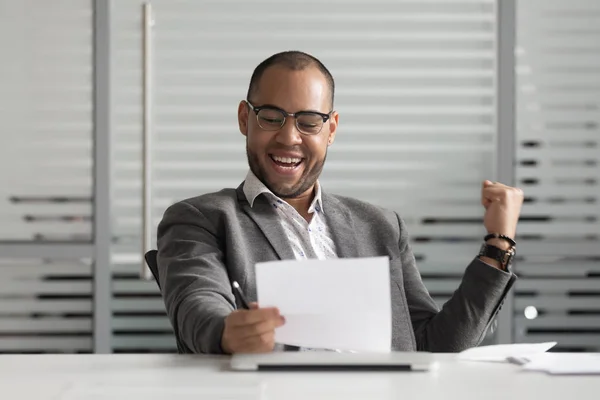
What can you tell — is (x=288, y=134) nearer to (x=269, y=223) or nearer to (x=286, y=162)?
(x=286, y=162)

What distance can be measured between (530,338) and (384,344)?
239 centimetres

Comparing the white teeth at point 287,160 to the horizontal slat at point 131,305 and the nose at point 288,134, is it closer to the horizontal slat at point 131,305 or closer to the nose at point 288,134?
the nose at point 288,134

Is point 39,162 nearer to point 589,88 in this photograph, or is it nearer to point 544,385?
point 589,88

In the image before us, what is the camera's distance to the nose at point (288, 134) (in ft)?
6.28

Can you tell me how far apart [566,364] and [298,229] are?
0.68 m

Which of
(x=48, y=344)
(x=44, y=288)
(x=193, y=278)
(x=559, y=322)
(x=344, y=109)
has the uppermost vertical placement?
(x=344, y=109)

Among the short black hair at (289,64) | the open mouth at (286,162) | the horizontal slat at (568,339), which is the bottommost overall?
the horizontal slat at (568,339)

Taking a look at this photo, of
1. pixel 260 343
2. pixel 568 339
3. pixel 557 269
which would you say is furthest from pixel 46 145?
pixel 260 343

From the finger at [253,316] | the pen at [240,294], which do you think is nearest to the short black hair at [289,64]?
the pen at [240,294]

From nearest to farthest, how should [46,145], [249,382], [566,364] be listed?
[249,382] < [566,364] < [46,145]

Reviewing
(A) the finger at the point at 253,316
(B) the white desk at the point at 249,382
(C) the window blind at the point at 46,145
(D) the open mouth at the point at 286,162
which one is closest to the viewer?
(B) the white desk at the point at 249,382

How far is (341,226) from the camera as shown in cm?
198

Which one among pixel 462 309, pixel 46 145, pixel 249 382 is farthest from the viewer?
pixel 46 145

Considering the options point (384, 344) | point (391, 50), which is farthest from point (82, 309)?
point (384, 344)
